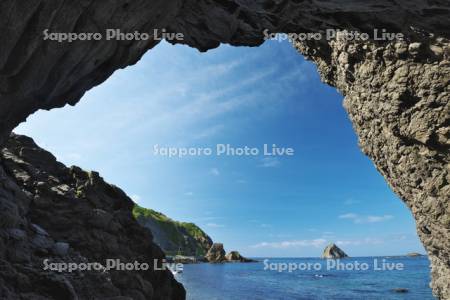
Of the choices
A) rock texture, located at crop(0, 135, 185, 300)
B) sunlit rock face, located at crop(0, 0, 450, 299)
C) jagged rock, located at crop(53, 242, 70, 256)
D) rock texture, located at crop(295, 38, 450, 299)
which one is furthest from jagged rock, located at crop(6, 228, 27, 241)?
rock texture, located at crop(295, 38, 450, 299)

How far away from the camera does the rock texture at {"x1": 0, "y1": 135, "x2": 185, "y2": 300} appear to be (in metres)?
12.6

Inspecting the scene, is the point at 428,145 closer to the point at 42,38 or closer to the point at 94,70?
the point at 94,70

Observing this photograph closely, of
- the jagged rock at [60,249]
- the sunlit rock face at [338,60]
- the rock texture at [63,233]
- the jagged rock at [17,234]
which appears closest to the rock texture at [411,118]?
the sunlit rock face at [338,60]

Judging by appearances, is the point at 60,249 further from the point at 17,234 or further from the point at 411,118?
the point at 411,118

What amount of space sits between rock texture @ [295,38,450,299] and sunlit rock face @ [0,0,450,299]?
0.08 m

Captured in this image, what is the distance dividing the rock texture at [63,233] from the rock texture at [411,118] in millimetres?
23409

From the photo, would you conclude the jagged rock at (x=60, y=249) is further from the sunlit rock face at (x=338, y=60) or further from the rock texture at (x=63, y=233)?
the sunlit rock face at (x=338, y=60)

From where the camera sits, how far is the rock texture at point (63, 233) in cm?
1260

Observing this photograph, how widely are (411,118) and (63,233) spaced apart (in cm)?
2837

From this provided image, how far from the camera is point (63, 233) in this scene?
72.7 feet

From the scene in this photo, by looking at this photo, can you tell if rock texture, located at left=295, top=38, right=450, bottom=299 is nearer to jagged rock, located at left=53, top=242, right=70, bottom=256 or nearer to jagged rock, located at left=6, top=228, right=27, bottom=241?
jagged rock, located at left=53, top=242, right=70, bottom=256

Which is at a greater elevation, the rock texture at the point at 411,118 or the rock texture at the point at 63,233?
the rock texture at the point at 411,118

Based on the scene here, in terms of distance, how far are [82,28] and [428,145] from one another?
1023 inches

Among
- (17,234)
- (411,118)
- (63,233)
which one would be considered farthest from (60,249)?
(411,118)
